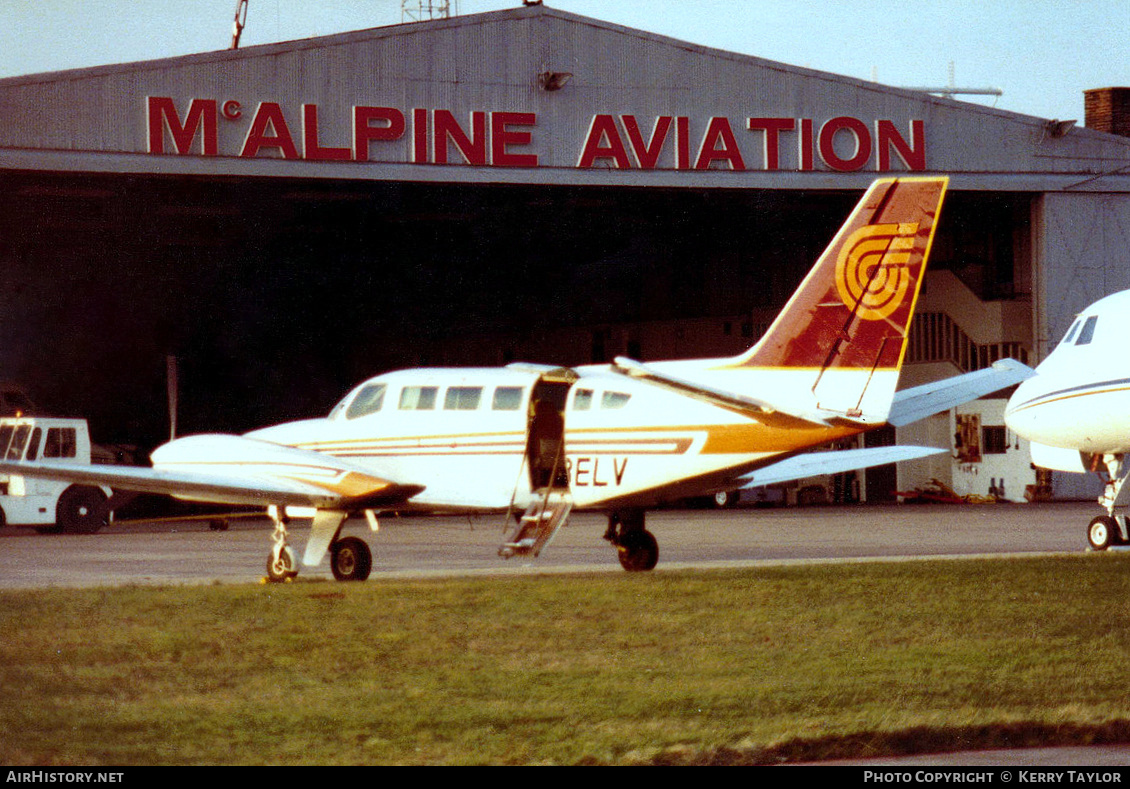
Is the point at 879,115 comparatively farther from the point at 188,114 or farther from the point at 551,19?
the point at 188,114

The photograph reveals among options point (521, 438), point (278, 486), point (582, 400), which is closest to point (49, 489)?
point (278, 486)

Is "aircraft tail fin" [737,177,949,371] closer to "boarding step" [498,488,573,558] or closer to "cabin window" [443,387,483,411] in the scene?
"boarding step" [498,488,573,558]

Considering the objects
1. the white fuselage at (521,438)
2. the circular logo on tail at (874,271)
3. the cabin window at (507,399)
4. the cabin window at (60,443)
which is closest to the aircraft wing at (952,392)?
the circular logo on tail at (874,271)

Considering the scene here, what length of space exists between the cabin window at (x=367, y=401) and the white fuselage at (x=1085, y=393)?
9837 millimetres

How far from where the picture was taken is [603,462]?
17.8 m

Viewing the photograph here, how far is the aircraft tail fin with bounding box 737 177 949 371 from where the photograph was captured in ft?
53.1

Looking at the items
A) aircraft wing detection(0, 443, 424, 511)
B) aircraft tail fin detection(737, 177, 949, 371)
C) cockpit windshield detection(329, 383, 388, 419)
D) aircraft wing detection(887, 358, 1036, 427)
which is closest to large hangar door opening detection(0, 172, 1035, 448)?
cockpit windshield detection(329, 383, 388, 419)

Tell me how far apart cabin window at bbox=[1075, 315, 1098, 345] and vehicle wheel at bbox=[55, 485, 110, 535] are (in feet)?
65.5

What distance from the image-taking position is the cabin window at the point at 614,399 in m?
17.8

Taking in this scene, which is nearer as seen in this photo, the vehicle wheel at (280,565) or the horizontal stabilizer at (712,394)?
the horizontal stabilizer at (712,394)

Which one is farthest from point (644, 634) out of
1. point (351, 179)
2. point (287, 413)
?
point (287, 413)

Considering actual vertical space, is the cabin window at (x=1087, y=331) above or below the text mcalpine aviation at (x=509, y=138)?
below

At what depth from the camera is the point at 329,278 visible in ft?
167

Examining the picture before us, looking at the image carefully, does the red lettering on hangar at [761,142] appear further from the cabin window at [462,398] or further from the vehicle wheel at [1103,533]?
the cabin window at [462,398]
